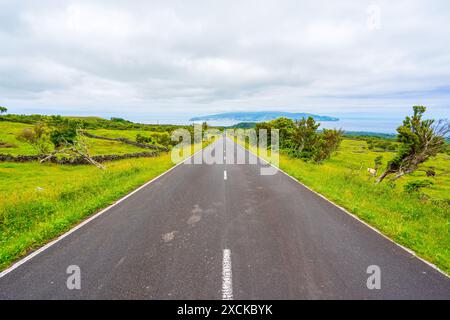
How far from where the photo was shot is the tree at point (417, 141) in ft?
43.8

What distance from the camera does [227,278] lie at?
4.11 m

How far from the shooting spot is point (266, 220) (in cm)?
703

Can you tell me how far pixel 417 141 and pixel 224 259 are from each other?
15181 millimetres

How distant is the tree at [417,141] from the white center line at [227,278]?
48.9ft

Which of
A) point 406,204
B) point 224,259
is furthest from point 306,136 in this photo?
point 224,259

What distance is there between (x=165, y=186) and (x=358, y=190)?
950 centimetres

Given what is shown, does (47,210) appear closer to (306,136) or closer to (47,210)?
(47,210)

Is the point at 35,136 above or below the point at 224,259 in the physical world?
above

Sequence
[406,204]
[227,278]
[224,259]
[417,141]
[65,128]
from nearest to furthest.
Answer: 1. [227,278]
2. [224,259]
3. [406,204]
4. [417,141]
5. [65,128]

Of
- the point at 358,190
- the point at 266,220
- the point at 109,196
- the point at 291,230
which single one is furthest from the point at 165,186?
the point at 358,190

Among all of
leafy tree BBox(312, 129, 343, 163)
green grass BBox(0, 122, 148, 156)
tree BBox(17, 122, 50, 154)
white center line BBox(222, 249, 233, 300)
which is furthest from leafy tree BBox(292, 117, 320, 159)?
tree BBox(17, 122, 50, 154)

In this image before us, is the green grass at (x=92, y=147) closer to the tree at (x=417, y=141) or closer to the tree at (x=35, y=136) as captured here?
the tree at (x=35, y=136)

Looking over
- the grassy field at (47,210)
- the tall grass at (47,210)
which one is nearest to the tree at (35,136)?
the grassy field at (47,210)

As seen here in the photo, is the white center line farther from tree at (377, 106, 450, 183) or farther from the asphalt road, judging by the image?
tree at (377, 106, 450, 183)
